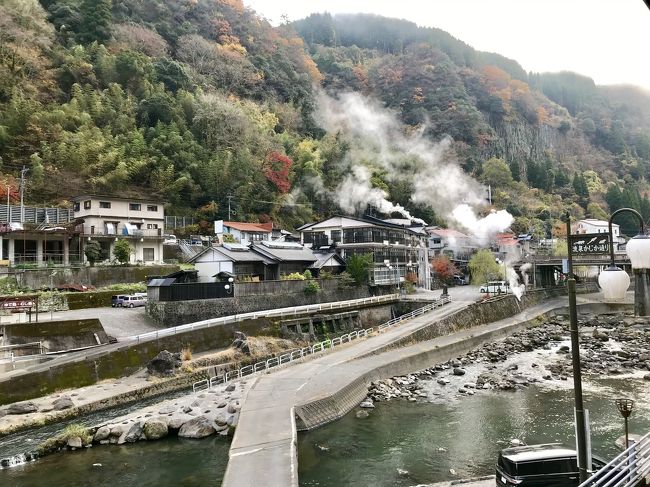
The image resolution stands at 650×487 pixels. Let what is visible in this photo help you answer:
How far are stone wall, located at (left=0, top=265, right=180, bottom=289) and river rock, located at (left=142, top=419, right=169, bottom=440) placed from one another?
19.0 metres

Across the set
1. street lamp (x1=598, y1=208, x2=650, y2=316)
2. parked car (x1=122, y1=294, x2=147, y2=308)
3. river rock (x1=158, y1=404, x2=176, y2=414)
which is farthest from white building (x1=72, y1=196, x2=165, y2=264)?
street lamp (x1=598, y1=208, x2=650, y2=316)

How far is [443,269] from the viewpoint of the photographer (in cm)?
5569

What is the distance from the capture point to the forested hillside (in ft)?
152

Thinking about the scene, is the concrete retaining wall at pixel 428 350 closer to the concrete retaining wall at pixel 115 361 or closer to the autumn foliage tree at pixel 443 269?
the concrete retaining wall at pixel 115 361

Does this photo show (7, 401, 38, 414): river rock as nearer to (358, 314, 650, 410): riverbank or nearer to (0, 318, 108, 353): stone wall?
(0, 318, 108, 353): stone wall

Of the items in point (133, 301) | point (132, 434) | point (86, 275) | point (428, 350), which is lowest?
point (132, 434)

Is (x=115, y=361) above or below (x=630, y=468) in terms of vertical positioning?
below

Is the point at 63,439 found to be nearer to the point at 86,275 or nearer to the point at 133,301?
the point at 133,301

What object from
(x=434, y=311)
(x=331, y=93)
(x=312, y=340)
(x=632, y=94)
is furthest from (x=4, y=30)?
(x=632, y=94)

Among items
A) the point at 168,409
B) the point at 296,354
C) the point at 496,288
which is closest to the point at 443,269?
the point at 496,288

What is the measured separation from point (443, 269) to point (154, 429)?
148 feet

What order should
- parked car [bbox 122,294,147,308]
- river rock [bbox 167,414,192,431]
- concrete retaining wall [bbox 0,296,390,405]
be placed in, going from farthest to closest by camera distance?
parked car [bbox 122,294,147,308], concrete retaining wall [bbox 0,296,390,405], river rock [bbox 167,414,192,431]

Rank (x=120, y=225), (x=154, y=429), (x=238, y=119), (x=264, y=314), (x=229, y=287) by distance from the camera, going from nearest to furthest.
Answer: (x=154, y=429) → (x=264, y=314) → (x=229, y=287) → (x=120, y=225) → (x=238, y=119)

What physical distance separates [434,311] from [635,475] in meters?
29.9
